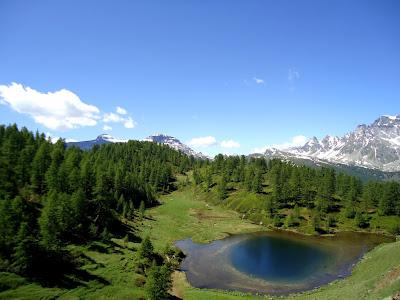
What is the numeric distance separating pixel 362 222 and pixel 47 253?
13343 centimetres

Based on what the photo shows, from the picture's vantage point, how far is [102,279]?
67.2m

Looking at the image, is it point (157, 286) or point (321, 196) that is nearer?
point (157, 286)

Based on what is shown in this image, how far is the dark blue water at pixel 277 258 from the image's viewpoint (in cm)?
8550

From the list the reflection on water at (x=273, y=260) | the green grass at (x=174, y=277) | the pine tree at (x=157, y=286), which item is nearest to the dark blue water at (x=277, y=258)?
the reflection on water at (x=273, y=260)

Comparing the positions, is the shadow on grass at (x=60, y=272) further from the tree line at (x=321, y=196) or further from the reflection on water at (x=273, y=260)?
the tree line at (x=321, y=196)

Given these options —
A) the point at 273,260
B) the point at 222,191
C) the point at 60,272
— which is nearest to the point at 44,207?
the point at 60,272

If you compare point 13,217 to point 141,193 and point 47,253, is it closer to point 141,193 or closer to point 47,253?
point 47,253

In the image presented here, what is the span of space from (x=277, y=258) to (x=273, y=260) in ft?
8.49

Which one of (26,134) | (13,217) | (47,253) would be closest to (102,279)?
(47,253)

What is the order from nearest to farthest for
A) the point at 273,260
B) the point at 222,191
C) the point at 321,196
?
the point at 273,260 → the point at 321,196 → the point at 222,191

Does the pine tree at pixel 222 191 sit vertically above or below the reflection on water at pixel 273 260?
above

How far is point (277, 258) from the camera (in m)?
99.1

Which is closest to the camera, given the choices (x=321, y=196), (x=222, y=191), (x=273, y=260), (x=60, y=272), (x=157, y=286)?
(x=157, y=286)

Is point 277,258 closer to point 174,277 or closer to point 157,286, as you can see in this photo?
point 174,277
